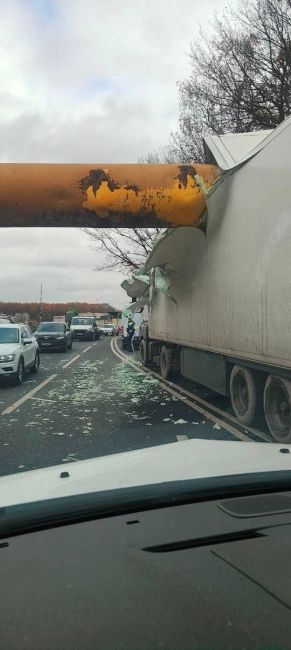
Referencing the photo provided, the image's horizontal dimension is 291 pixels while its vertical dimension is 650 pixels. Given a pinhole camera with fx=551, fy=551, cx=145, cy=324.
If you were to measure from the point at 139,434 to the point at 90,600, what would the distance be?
20.6ft

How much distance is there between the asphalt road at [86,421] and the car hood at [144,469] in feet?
10.8

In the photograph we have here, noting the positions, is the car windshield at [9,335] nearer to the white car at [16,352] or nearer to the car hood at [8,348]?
the white car at [16,352]

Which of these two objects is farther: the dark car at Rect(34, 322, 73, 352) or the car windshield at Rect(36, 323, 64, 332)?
the car windshield at Rect(36, 323, 64, 332)

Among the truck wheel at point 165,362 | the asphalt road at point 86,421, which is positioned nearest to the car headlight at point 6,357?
the asphalt road at point 86,421

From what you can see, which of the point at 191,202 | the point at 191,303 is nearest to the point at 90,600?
the point at 191,202

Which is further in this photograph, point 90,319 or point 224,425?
point 90,319

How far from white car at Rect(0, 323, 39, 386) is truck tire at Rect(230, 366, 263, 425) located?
699 centimetres

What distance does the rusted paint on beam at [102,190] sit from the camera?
9.15 metres

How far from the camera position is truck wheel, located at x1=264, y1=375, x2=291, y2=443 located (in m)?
6.85

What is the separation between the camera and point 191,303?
453 inches

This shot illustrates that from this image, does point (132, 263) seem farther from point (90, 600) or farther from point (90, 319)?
point (90, 600)

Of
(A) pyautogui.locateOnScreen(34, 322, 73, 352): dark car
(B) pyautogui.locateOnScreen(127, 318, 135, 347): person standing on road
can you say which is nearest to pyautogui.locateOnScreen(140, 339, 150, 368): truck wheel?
(A) pyautogui.locateOnScreen(34, 322, 73, 352): dark car

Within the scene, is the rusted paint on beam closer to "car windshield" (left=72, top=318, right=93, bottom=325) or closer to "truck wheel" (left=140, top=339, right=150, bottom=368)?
"truck wheel" (left=140, top=339, right=150, bottom=368)

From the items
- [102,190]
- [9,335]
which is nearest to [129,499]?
[102,190]
